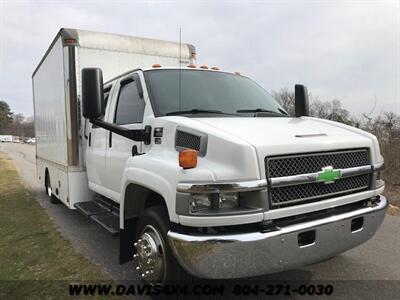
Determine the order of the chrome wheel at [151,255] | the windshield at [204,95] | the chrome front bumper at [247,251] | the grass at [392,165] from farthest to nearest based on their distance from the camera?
the grass at [392,165], the windshield at [204,95], the chrome wheel at [151,255], the chrome front bumper at [247,251]

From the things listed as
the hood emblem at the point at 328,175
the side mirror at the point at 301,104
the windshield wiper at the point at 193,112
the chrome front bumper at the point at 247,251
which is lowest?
the chrome front bumper at the point at 247,251

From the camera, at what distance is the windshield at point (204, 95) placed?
420 centimetres

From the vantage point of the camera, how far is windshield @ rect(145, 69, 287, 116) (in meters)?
4.20

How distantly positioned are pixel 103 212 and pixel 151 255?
7.20 ft

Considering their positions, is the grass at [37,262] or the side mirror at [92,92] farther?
the grass at [37,262]

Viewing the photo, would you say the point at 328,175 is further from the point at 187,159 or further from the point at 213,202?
the point at 187,159

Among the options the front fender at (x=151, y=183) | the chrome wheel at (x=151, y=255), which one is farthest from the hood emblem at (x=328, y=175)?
the chrome wheel at (x=151, y=255)

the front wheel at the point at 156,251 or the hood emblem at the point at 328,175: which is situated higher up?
the hood emblem at the point at 328,175

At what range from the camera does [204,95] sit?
14.6ft

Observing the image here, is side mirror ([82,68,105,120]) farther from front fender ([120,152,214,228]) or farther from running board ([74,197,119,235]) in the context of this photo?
running board ([74,197,119,235])

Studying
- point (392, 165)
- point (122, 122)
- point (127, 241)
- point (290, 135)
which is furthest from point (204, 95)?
point (392, 165)

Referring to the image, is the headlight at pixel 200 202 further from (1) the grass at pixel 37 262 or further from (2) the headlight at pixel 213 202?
(1) the grass at pixel 37 262

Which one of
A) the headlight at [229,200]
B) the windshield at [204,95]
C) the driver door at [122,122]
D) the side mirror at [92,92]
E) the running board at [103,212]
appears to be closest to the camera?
the headlight at [229,200]

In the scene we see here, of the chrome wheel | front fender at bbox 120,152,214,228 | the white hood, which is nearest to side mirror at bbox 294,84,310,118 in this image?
the white hood
